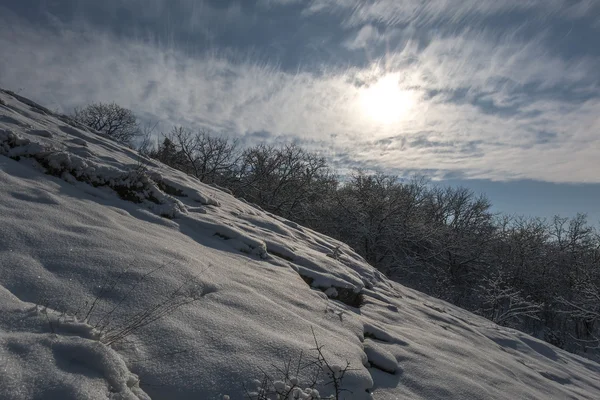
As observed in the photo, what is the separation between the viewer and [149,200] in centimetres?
462

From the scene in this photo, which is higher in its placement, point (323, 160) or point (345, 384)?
point (323, 160)

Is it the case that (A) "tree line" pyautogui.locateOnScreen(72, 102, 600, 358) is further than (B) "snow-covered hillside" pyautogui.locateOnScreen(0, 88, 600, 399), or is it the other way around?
(A) "tree line" pyautogui.locateOnScreen(72, 102, 600, 358)

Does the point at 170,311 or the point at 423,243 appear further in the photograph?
the point at 423,243

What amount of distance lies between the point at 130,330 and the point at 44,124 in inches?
279

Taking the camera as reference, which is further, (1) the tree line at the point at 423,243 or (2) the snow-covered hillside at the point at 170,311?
(1) the tree line at the point at 423,243

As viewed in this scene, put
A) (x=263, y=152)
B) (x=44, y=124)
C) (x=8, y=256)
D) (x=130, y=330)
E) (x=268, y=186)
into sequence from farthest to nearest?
(x=263, y=152) < (x=268, y=186) < (x=44, y=124) < (x=8, y=256) < (x=130, y=330)

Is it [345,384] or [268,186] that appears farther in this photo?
[268,186]

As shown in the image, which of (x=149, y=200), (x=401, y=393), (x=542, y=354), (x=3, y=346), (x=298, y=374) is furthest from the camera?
(x=542, y=354)

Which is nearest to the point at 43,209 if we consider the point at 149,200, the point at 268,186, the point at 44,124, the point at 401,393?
the point at 149,200

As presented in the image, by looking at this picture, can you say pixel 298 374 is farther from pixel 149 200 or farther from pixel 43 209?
pixel 149 200

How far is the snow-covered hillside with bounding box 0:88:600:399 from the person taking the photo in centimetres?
155

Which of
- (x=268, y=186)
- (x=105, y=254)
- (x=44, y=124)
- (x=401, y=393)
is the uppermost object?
(x=268, y=186)

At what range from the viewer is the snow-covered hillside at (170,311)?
1547 mm

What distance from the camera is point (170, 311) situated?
2100 mm
